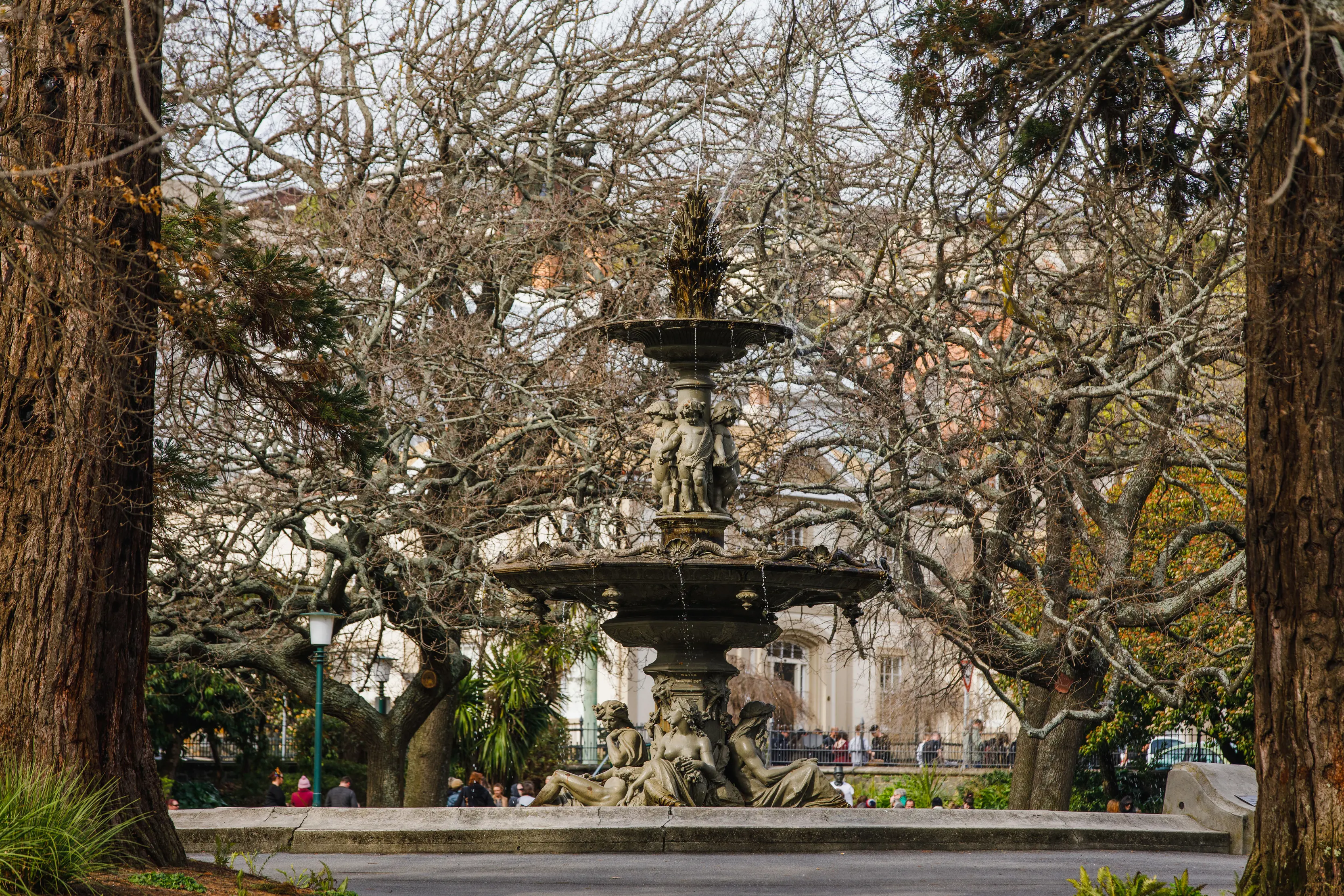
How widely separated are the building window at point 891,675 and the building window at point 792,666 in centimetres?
251

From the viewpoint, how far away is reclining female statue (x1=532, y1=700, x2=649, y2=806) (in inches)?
456

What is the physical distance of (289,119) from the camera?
19406mm

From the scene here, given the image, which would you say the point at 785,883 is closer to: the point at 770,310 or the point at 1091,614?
the point at 1091,614

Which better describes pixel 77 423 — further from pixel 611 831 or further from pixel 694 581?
pixel 694 581

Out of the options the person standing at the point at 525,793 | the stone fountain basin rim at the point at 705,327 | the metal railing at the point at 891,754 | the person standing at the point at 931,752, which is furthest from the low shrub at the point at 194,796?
the person standing at the point at 931,752

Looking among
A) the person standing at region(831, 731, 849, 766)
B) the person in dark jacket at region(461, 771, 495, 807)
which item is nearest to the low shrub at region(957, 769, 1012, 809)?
the person standing at region(831, 731, 849, 766)

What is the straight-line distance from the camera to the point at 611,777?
11766mm

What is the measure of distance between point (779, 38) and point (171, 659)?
979 cm

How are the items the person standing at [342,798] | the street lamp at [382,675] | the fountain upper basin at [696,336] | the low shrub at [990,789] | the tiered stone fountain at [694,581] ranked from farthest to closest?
the low shrub at [990,789] < the street lamp at [382,675] < the person standing at [342,798] < the fountain upper basin at [696,336] < the tiered stone fountain at [694,581]

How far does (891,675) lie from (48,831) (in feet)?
143

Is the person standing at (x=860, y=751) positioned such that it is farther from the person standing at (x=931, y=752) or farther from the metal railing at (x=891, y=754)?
the person standing at (x=931, y=752)

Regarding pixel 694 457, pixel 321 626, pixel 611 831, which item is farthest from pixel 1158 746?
pixel 611 831

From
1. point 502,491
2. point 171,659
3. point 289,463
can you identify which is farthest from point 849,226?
point 171,659

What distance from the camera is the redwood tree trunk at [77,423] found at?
7.38 m
